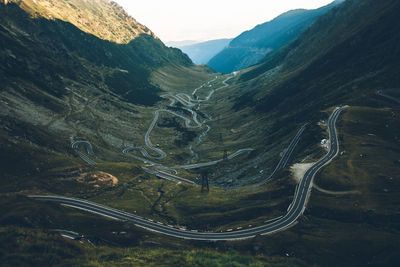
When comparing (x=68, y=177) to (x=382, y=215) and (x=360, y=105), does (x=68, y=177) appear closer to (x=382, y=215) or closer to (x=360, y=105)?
(x=382, y=215)

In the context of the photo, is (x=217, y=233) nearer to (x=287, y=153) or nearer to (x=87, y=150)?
(x=287, y=153)

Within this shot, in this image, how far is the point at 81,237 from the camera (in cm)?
7231

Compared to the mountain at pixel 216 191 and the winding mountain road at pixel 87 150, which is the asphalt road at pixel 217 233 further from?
the winding mountain road at pixel 87 150

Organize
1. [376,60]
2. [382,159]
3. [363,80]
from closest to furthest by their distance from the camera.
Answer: [382,159] → [363,80] → [376,60]

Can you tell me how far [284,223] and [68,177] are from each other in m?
86.6

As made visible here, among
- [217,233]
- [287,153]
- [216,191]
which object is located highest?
[287,153]

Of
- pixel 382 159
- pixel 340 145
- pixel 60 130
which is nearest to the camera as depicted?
pixel 382 159

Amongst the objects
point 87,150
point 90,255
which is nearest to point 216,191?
point 90,255

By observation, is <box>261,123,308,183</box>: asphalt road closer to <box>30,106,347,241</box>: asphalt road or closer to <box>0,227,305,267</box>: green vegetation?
<box>30,106,347,241</box>: asphalt road

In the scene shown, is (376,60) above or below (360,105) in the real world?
above

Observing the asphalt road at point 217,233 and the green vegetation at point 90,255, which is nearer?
the green vegetation at point 90,255

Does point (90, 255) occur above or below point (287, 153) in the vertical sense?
above

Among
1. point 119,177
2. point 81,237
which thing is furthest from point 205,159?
point 81,237

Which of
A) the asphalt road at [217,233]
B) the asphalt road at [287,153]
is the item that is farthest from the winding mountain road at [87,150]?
the asphalt road at [287,153]
